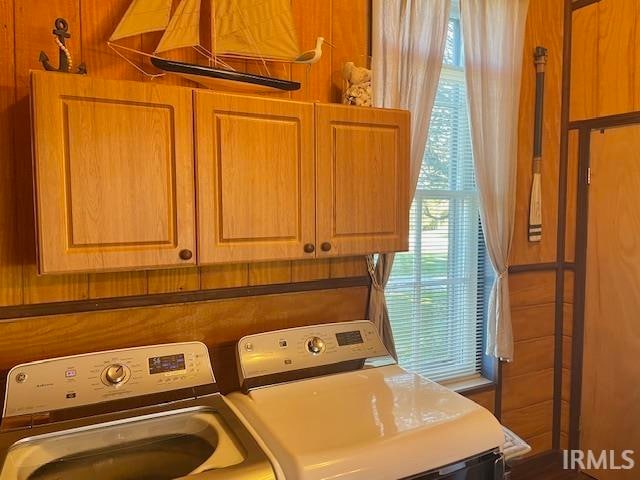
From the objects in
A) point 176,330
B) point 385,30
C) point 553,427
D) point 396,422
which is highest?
point 385,30

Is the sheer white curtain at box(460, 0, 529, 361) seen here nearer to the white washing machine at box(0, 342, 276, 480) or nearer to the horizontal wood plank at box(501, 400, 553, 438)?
the horizontal wood plank at box(501, 400, 553, 438)

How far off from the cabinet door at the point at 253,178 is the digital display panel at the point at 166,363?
13.4 inches

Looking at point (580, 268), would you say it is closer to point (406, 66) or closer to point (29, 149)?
point (406, 66)

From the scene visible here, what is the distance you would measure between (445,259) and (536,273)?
1.92 feet

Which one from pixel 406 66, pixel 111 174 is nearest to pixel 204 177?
pixel 111 174

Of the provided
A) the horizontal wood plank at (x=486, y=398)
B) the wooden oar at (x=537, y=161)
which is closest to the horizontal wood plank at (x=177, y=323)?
the horizontal wood plank at (x=486, y=398)

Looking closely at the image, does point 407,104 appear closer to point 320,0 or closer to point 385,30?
point 385,30

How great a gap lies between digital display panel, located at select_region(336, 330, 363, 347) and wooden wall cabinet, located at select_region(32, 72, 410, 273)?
326 millimetres

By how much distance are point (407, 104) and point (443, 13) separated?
48cm

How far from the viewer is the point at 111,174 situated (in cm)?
135

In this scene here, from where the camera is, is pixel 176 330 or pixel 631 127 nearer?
pixel 176 330

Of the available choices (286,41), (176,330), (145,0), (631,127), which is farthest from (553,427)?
(145,0)

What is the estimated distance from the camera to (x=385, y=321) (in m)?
2.10

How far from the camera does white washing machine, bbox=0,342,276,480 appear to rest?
1183 millimetres
